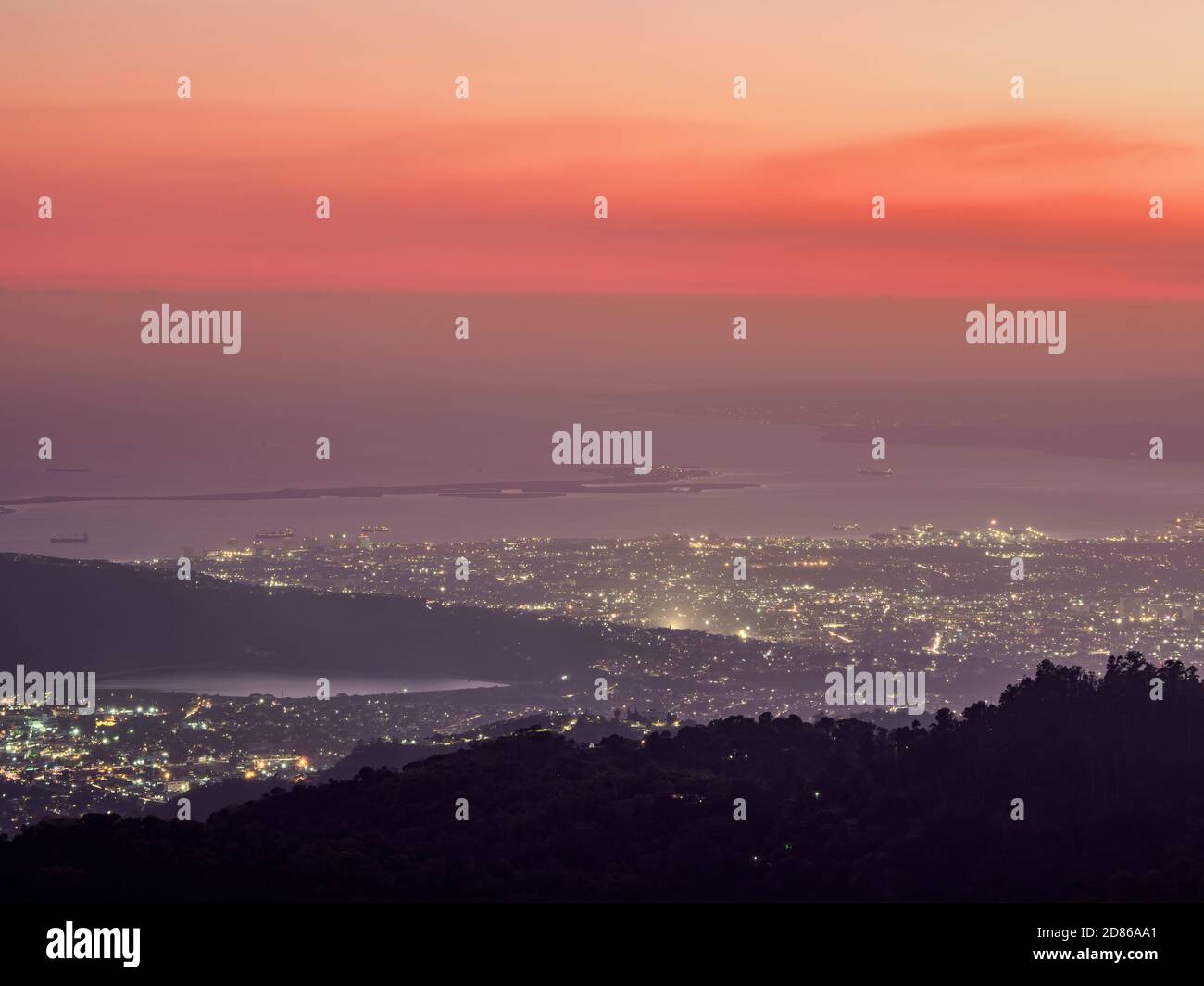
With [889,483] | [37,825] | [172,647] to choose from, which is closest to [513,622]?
[172,647]

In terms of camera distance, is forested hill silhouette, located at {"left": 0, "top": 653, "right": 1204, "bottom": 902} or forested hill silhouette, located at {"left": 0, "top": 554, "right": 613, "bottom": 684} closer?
forested hill silhouette, located at {"left": 0, "top": 653, "right": 1204, "bottom": 902}

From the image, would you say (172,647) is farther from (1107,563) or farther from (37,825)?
(1107,563)

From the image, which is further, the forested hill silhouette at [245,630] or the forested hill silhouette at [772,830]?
the forested hill silhouette at [245,630]

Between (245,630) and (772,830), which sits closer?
(772,830)
